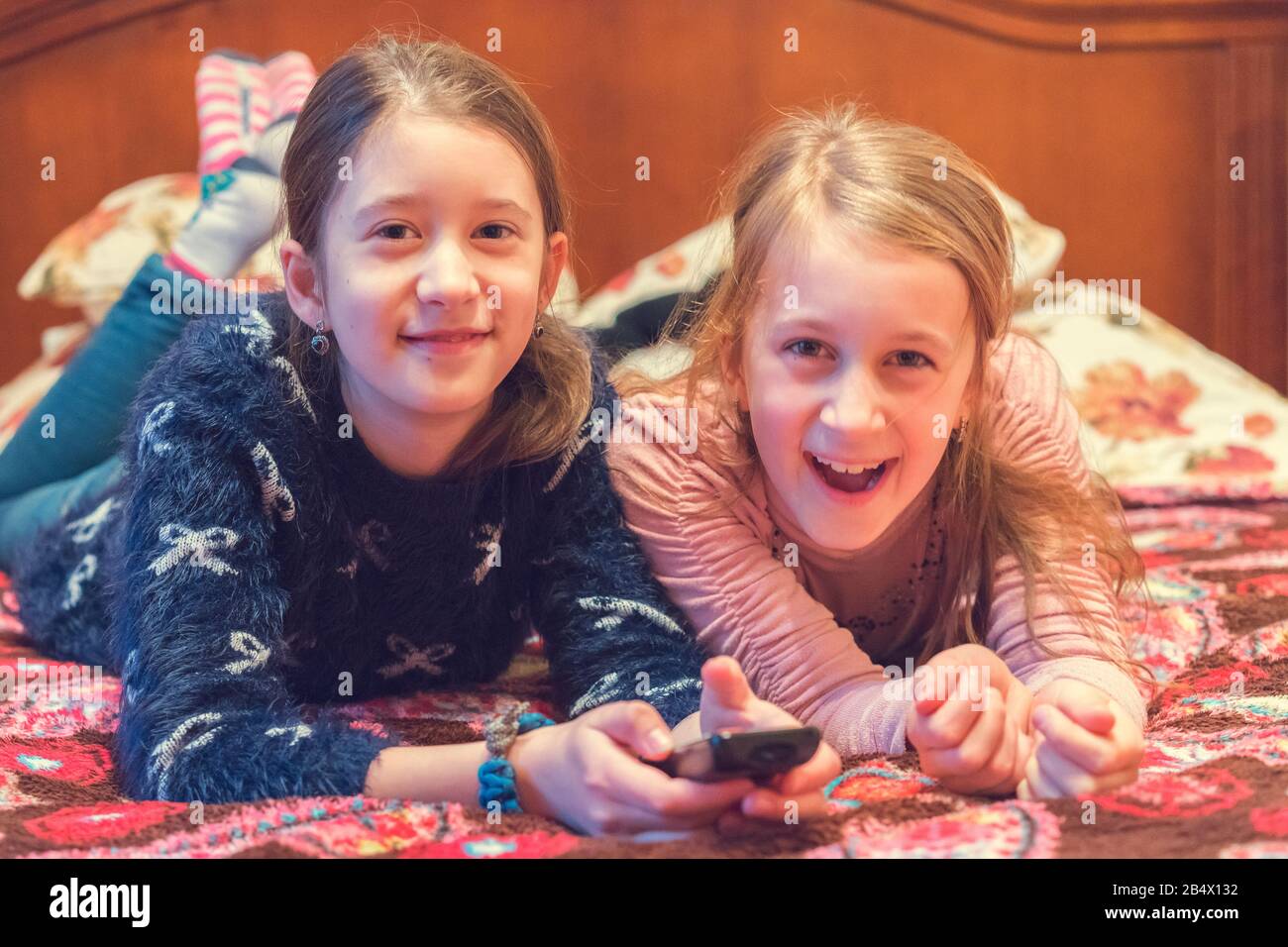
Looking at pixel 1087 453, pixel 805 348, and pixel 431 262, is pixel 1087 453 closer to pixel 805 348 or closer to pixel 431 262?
pixel 805 348

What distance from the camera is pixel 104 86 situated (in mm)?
2127

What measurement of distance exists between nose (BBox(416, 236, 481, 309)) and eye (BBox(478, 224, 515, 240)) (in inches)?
1.4

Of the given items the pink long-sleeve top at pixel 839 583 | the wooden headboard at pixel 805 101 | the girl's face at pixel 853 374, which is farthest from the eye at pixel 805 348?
the wooden headboard at pixel 805 101

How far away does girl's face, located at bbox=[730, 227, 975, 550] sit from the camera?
868 mm

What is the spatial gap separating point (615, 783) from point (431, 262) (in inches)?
14.5

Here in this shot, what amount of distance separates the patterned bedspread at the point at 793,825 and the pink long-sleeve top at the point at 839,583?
67 mm

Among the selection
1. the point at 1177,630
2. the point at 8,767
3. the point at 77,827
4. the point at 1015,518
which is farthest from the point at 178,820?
the point at 1177,630

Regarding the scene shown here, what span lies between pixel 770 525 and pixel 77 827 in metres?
0.51

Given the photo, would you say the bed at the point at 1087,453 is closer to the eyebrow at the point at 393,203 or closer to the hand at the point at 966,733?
the hand at the point at 966,733

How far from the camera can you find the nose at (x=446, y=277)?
0.86 metres

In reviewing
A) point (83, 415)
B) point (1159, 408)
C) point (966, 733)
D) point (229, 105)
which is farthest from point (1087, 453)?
point (229, 105)

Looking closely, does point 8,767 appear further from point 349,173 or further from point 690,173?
point 690,173

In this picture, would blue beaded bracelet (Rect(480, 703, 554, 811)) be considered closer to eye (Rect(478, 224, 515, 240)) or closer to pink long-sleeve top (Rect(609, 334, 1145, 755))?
pink long-sleeve top (Rect(609, 334, 1145, 755))

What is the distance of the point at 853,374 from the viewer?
2.85 ft
